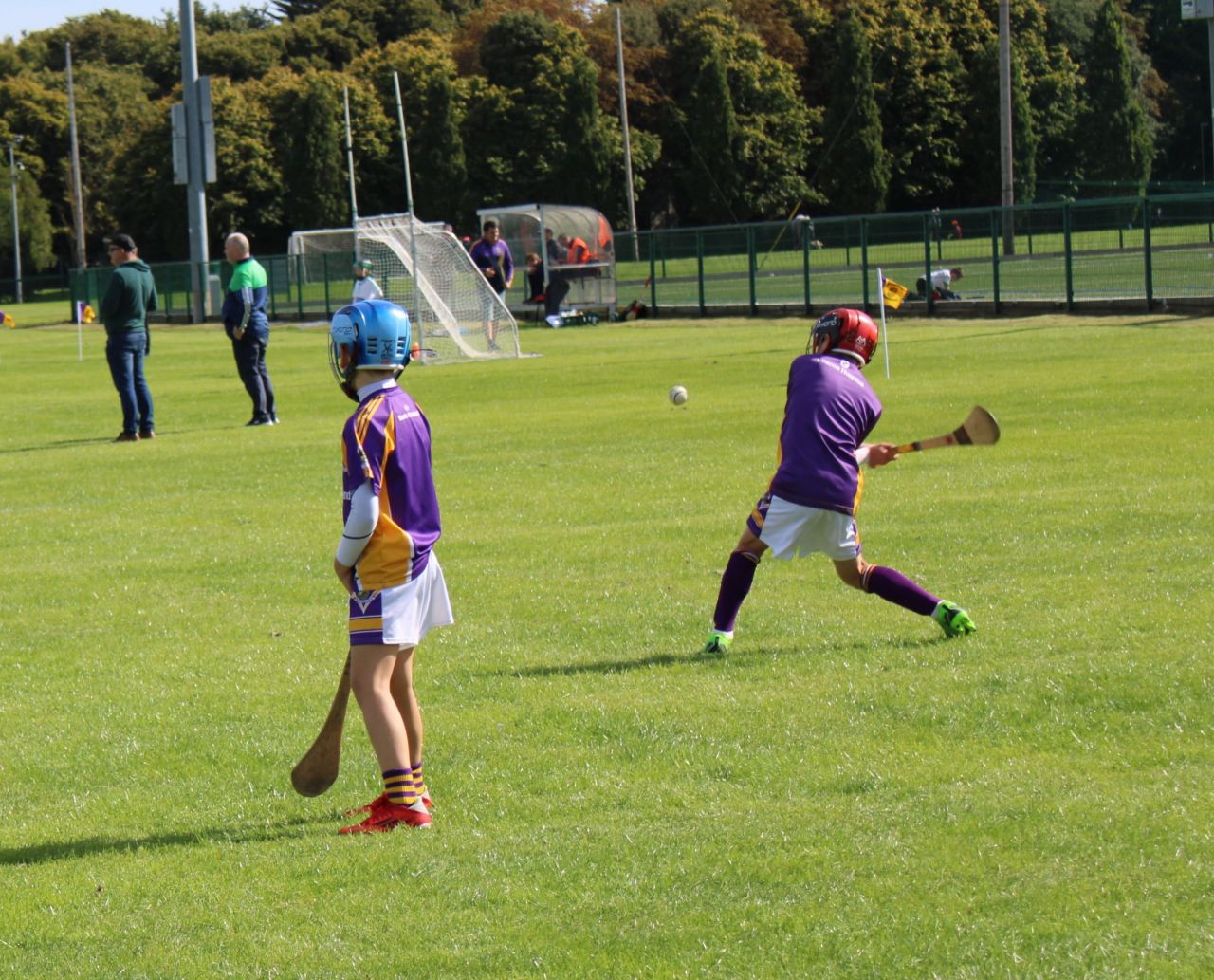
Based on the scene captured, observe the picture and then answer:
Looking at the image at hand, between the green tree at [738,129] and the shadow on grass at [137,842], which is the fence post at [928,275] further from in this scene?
the green tree at [738,129]

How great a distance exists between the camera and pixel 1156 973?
4.11 m

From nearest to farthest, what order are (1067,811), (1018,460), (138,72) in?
(1067,811) → (1018,460) → (138,72)

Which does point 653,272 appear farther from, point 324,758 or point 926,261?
point 324,758

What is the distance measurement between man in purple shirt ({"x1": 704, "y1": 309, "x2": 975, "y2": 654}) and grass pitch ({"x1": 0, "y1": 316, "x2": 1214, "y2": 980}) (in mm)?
239

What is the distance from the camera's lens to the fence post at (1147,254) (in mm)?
30719

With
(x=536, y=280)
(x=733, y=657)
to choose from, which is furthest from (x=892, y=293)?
(x=536, y=280)

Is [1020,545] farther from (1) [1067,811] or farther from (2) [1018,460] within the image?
(1) [1067,811]

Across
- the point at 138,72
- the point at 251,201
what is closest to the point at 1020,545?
the point at 251,201

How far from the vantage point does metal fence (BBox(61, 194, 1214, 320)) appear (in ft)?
102

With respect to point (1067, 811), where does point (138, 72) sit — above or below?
above

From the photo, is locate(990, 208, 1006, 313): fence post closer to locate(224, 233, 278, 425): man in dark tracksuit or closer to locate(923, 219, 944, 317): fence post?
locate(923, 219, 944, 317): fence post

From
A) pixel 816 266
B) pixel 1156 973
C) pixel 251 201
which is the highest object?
pixel 251 201

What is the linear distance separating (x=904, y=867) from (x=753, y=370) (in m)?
19.2

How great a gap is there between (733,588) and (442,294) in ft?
73.7
